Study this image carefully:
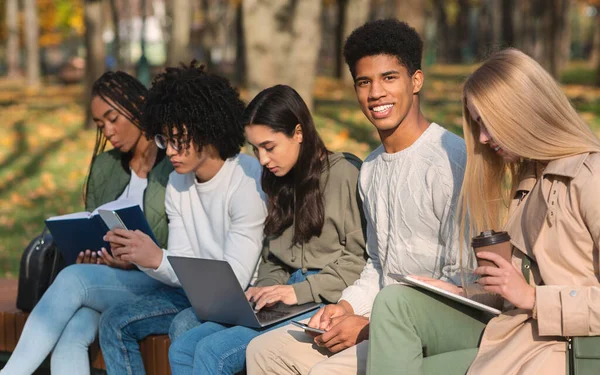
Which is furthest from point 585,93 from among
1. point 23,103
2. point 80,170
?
point 23,103

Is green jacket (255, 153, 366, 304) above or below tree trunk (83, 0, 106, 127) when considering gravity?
below

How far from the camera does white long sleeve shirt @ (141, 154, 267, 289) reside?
451 cm

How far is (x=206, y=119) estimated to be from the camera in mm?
4703

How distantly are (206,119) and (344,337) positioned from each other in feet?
5.08

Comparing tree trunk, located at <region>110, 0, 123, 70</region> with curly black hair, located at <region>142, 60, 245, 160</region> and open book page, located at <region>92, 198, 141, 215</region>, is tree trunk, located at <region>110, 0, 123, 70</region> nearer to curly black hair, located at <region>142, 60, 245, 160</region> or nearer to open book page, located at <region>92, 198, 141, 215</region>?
curly black hair, located at <region>142, 60, 245, 160</region>

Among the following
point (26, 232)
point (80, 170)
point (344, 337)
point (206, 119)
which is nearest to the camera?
point (344, 337)

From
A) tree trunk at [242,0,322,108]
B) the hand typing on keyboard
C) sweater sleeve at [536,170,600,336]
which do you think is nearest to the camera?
sweater sleeve at [536,170,600,336]

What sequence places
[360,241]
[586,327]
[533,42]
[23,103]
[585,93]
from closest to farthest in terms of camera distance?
[586,327] → [360,241] → [585,93] → [23,103] → [533,42]

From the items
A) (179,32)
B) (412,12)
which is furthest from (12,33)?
(412,12)

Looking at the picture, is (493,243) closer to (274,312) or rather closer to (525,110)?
(525,110)

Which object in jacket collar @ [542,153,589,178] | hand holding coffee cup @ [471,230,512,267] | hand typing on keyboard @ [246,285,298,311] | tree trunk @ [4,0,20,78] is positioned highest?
tree trunk @ [4,0,20,78]

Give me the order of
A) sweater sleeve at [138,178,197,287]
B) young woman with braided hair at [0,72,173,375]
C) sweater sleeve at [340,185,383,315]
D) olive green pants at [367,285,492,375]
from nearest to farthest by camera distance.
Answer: olive green pants at [367,285,492,375], sweater sleeve at [340,185,383,315], young woman with braided hair at [0,72,173,375], sweater sleeve at [138,178,197,287]

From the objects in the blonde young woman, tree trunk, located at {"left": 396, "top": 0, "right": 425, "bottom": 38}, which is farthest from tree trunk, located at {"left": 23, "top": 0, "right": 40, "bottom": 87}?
the blonde young woman

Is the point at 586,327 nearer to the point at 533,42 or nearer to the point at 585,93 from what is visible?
the point at 585,93
